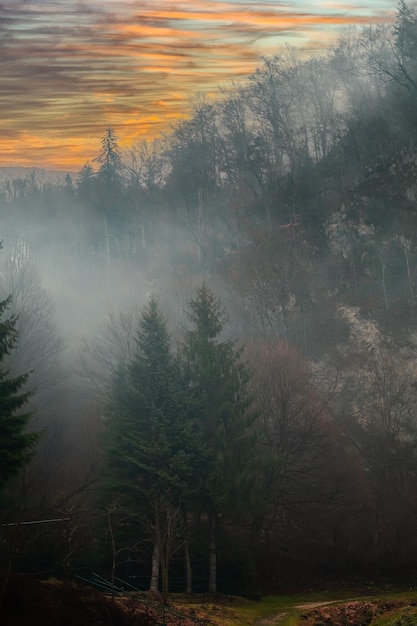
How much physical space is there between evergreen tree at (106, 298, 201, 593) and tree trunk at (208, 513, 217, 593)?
2.16 meters

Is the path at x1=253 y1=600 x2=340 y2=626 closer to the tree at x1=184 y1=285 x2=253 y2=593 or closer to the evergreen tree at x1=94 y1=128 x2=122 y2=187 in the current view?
the tree at x1=184 y1=285 x2=253 y2=593

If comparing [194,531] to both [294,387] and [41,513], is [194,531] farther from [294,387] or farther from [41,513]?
[294,387]

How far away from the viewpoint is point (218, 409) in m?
36.7

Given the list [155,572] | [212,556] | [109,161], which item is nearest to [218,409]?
[212,556]

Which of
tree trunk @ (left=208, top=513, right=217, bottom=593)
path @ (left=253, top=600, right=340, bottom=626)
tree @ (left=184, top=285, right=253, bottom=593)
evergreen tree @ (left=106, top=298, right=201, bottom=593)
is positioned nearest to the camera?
path @ (left=253, top=600, right=340, bottom=626)

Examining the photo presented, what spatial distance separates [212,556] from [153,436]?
5.78 m

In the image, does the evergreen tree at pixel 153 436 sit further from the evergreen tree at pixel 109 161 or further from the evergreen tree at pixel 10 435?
the evergreen tree at pixel 109 161

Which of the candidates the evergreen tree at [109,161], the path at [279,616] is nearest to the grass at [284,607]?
the path at [279,616]

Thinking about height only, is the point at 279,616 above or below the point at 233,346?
below

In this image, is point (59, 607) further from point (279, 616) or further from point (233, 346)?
point (233, 346)

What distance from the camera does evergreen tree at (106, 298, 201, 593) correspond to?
32875mm

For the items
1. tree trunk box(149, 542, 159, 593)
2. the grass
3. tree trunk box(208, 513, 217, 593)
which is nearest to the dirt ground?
the grass

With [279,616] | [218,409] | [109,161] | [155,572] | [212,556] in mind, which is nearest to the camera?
[279,616]

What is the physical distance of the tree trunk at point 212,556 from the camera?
3322 cm
